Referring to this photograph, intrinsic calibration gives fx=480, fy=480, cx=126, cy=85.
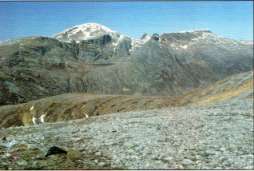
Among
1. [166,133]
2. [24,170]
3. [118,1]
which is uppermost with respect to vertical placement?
[118,1]

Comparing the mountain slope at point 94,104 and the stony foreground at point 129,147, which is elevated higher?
the stony foreground at point 129,147

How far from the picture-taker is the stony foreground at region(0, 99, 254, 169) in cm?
1079

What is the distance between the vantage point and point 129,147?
1229cm

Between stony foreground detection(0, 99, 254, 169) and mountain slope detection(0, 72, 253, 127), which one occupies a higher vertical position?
stony foreground detection(0, 99, 254, 169)

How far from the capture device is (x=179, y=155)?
11930 mm

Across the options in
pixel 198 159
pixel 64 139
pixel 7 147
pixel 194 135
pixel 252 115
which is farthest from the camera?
pixel 252 115

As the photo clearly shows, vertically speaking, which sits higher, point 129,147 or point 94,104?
point 129,147

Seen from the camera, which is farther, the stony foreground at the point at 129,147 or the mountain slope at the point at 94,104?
the mountain slope at the point at 94,104

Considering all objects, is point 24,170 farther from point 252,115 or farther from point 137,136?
point 252,115

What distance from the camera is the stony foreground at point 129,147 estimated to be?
10.8 metres

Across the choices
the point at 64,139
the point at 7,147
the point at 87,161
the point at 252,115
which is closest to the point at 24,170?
the point at 7,147

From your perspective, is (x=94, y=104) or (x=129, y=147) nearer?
(x=129, y=147)

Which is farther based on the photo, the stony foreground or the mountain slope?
the mountain slope

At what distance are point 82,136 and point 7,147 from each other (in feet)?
9.23
